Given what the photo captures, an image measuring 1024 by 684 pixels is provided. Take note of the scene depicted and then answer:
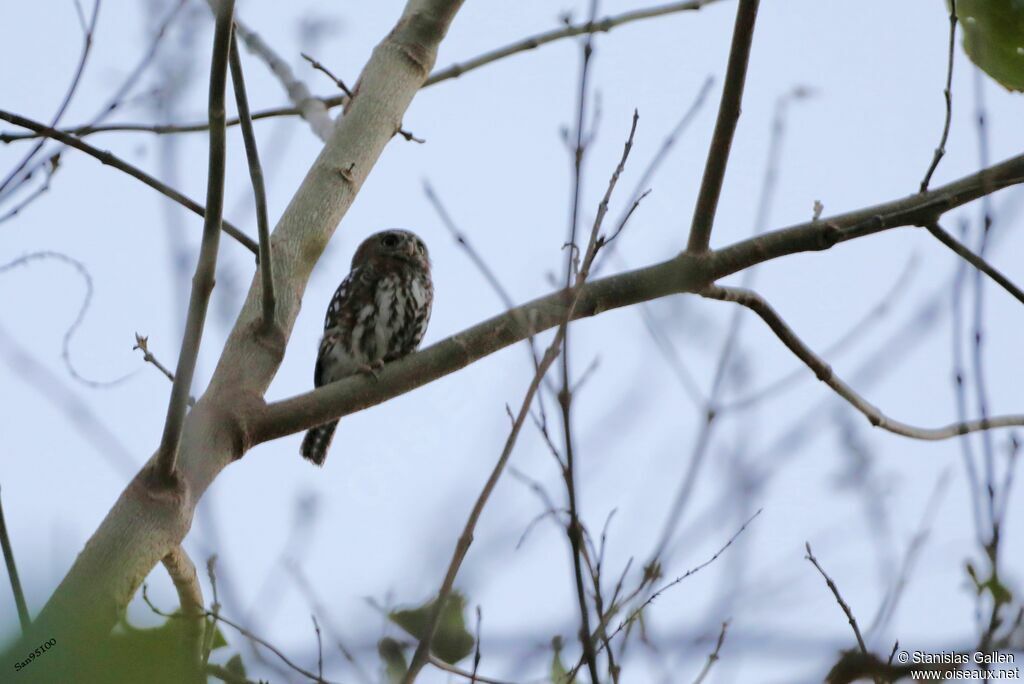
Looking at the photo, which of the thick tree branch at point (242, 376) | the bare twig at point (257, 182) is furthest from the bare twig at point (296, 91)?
the bare twig at point (257, 182)

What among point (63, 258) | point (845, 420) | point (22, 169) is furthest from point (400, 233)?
point (845, 420)

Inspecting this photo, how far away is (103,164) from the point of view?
4082mm

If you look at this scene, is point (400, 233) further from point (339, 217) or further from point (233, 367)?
point (233, 367)

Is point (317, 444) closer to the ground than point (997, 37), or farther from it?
farther from it

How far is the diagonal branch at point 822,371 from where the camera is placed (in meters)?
3.77

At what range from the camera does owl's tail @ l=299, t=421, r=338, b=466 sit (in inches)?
273

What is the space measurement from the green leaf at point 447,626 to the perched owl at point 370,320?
3503 mm

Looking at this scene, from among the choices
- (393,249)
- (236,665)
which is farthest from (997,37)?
(393,249)

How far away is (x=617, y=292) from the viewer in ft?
11.5

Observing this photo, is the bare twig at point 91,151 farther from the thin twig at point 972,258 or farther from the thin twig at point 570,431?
the thin twig at point 972,258

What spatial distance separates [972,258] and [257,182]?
2.27 m

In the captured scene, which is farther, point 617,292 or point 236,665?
point 617,292

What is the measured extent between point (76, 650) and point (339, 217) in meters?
3.10

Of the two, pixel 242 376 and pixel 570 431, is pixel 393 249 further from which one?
pixel 570 431
